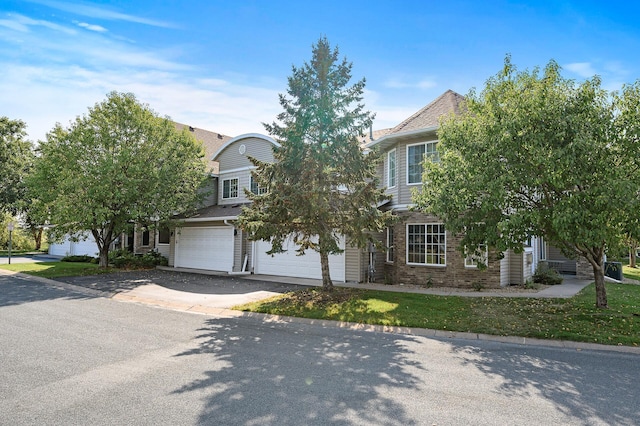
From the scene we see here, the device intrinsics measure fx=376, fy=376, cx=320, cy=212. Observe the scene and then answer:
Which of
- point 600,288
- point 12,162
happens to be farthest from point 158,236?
point 12,162

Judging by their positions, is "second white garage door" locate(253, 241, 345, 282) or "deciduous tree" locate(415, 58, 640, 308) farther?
"second white garage door" locate(253, 241, 345, 282)

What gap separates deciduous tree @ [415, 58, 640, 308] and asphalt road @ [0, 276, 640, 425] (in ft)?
9.39

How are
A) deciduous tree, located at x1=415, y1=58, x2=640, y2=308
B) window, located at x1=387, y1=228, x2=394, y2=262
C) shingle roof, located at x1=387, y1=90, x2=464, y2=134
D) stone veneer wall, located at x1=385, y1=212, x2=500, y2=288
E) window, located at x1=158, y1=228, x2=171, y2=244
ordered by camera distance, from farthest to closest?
window, located at x1=158, y1=228, x2=171, y2=244
window, located at x1=387, y1=228, x2=394, y2=262
shingle roof, located at x1=387, y1=90, x2=464, y2=134
stone veneer wall, located at x1=385, y1=212, x2=500, y2=288
deciduous tree, located at x1=415, y1=58, x2=640, y2=308

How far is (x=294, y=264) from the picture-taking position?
16.5 meters

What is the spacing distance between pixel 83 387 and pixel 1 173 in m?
39.7

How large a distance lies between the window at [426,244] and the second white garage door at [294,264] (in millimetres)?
2769

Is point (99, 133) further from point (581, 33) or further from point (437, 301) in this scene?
point (581, 33)

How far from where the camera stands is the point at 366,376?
5.36 meters

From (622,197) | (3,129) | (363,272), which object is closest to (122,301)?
(363,272)

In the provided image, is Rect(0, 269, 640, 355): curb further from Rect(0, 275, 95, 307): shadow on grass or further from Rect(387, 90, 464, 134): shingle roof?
Rect(387, 90, 464, 134): shingle roof

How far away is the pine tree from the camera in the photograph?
1101cm

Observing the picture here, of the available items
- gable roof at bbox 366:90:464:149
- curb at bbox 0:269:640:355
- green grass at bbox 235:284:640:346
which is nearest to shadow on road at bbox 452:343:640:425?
curb at bbox 0:269:640:355

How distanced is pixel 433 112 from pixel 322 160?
682 cm

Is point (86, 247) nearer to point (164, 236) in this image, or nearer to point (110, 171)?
point (164, 236)
